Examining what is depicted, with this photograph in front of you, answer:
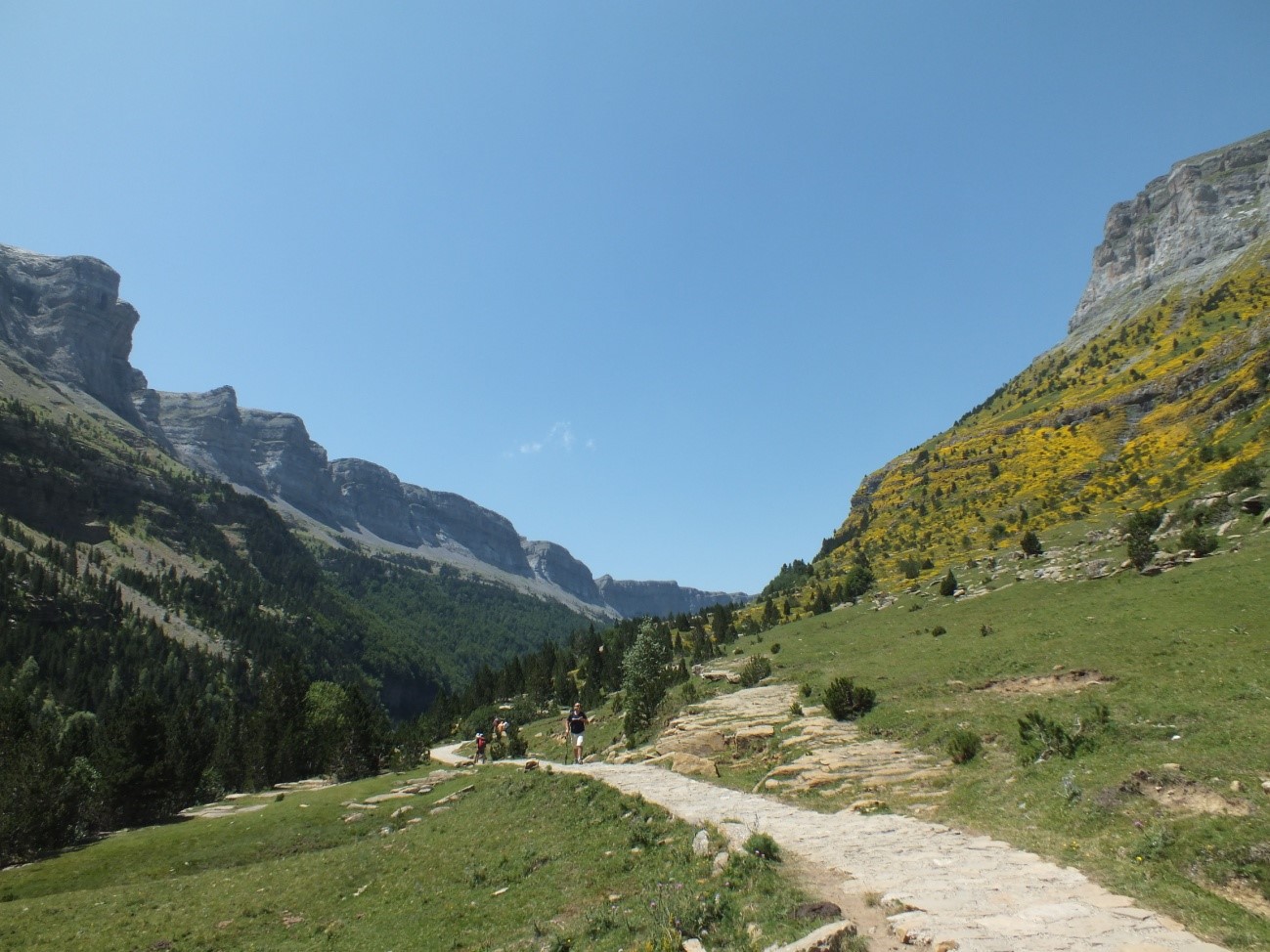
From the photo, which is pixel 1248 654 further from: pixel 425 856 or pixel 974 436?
pixel 974 436

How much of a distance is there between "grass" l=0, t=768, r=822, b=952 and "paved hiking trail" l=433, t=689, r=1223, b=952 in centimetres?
130

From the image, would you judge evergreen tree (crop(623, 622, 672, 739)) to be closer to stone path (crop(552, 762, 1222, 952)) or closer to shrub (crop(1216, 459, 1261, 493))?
stone path (crop(552, 762, 1222, 952))

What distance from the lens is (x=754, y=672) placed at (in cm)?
4338

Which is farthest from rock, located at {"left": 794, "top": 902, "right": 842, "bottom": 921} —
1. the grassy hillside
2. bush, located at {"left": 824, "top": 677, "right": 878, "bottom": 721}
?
the grassy hillside

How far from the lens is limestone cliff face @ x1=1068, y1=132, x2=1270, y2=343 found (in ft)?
513

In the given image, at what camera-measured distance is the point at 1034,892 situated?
9.26 metres

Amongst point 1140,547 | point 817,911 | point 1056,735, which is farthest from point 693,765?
point 1140,547

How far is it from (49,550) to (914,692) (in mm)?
260783

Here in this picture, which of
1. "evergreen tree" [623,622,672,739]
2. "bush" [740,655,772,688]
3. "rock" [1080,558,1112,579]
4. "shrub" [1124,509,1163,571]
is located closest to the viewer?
"shrub" [1124,509,1163,571]

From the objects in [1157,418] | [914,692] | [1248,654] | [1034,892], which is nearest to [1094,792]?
[1034,892]

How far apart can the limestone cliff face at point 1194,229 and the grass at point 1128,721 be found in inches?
6285

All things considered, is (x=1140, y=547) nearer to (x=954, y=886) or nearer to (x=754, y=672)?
(x=754, y=672)

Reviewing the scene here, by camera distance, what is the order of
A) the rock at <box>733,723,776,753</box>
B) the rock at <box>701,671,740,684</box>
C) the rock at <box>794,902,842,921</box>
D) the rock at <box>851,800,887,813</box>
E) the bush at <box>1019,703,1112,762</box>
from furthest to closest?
the rock at <box>701,671,740,684</box>
the rock at <box>733,723,776,753</box>
the bush at <box>1019,703,1112,762</box>
the rock at <box>851,800,887,813</box>
the rock at <box>794,902,842,921</box>

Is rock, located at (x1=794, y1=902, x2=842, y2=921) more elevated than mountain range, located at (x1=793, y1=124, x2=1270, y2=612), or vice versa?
mountain range, located at (x1=793, y1=124, x2=1270, y2=612)
